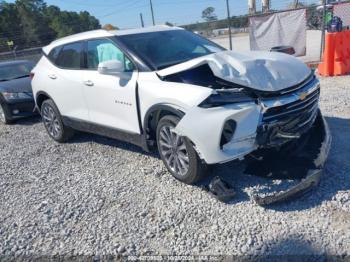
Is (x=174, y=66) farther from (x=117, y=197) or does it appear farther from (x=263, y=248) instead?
(x=263, y=248)

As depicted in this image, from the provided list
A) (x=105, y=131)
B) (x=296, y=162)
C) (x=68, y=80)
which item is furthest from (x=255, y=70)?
(x=68, y=80)

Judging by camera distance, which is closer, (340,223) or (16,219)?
(340,223)

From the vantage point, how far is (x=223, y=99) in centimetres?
362

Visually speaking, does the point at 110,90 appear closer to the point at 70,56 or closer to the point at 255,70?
the point at 70,56

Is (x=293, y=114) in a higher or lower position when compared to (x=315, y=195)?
higher

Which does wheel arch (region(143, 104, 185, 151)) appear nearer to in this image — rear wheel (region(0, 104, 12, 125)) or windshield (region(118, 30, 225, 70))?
windshield (region(118, 30, 225, 70))

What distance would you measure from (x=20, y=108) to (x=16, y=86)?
56 cm

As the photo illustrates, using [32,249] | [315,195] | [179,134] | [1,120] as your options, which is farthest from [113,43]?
[1,120]

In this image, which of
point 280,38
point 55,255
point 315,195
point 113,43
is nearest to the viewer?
point 55,255

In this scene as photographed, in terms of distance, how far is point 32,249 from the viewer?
11.4ft

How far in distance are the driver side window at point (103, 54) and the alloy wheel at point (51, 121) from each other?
4.92ft

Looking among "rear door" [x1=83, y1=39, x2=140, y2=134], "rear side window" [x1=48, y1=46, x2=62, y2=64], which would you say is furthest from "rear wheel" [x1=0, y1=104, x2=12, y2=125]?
"rear door" [x1=83, y1=39, x2=140, y2=134]

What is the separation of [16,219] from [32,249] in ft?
2.38

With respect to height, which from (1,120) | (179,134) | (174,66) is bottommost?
(1,120)
